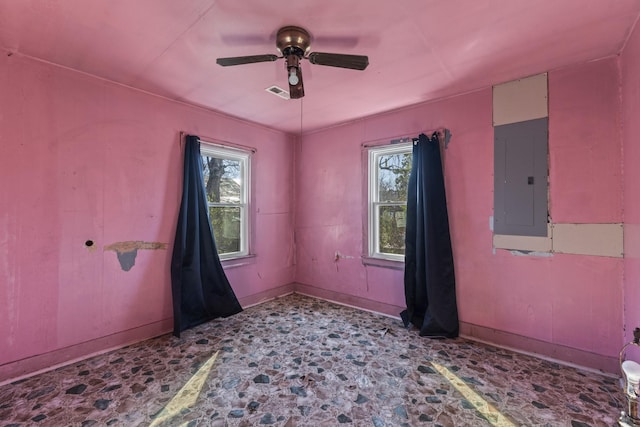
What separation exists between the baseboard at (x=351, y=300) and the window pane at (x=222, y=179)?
1655 millimetres

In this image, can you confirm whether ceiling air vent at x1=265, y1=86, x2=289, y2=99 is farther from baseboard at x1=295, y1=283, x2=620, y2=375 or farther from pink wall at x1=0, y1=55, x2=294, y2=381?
baseboard at x1=295, y1=283, x2=620, y2=375

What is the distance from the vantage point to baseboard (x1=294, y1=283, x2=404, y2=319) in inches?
133

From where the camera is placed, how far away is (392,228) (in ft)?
11.6

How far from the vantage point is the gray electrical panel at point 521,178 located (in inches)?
96.3

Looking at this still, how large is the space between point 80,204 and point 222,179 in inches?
58.6

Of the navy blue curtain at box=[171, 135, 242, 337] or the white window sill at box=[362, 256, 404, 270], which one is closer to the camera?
the navy blue curtain at box=[171, 135, 242, 337]

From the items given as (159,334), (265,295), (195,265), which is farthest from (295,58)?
(265,295)

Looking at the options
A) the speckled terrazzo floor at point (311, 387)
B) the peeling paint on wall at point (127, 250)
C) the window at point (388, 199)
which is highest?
the window at point (388, 199)

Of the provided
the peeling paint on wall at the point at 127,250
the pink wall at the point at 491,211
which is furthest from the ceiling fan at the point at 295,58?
the peeling paint on wall at the point at 127,250

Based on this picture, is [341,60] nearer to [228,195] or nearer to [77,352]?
[228,195]

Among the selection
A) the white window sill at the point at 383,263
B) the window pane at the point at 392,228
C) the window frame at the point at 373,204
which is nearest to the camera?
the white window sill at the point at 383,263

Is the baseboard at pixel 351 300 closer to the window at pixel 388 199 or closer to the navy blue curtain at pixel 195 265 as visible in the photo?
the window at pixel 388 199

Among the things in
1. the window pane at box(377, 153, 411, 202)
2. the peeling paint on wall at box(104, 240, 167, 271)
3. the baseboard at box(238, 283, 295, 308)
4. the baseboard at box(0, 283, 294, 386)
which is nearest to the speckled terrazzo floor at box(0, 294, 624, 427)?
the baseboard at box(0, 283, 294, 386)

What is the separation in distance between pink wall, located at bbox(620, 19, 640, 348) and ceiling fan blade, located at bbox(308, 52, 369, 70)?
5.75ft
